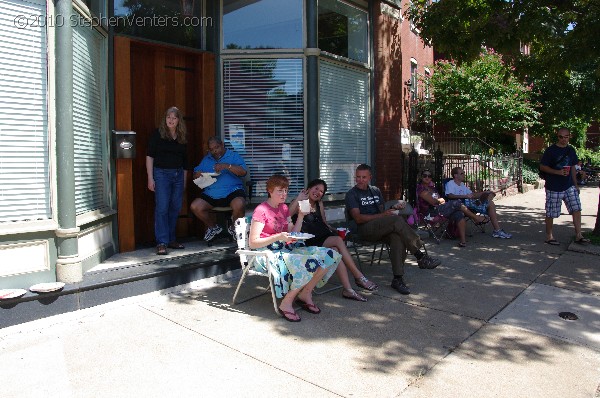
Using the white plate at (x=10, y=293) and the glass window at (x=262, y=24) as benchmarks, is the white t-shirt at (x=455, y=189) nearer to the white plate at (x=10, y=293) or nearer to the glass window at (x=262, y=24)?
the glass window at (x=262, y=24)

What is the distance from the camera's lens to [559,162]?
7562 mm

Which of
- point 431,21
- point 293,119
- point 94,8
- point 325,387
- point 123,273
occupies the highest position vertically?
point 431,21

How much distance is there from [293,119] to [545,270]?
3.78 metres

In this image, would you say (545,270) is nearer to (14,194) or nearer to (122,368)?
(122,368)

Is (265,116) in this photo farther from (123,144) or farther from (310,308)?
(310,308)

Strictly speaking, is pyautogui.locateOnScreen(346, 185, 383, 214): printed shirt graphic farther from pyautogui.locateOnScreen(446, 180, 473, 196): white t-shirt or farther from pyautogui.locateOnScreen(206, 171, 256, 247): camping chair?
pyautogui.locateOnScreen(446, 180, 473, 196): white t-shirt

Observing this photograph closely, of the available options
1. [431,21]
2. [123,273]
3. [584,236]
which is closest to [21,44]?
[123,273]

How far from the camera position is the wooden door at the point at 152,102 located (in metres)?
5.65

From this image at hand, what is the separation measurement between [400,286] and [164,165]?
2.88 metres

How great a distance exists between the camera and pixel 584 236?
26.6ft

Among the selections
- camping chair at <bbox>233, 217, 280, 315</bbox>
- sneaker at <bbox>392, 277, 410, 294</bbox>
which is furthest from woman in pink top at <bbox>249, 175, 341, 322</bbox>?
sneaker at <bbox>392, 277, 410, 294</bbox>

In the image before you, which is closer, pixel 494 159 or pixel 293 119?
pixel 293 119

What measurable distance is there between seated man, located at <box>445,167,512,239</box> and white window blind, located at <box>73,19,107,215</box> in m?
5.32

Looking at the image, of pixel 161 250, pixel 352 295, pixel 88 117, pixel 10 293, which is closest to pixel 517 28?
pixel 352 295
